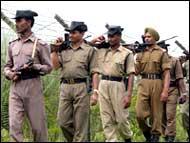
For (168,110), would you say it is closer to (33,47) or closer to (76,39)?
(76,39)

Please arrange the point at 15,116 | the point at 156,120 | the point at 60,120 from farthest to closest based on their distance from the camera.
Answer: the point at 156,120 < the point at 60,120 < the point at 15,116

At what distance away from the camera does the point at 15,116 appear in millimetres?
8305

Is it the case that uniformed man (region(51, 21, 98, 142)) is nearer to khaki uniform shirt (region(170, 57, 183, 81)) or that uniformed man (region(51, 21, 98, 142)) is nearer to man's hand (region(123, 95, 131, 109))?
man's hand (region(123, 95, 131, 109))

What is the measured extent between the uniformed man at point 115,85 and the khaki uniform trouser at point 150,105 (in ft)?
2.22

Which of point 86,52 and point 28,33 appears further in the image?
point 86,52

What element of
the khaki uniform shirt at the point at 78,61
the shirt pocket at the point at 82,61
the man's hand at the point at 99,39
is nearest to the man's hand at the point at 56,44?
the khaki uniform shirt at the point at 78,61

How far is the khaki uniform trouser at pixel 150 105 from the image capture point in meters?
10.1

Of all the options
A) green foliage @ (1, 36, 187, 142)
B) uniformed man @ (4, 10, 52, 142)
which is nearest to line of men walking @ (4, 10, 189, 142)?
uniformed man @ (4, 10, 52, 142)

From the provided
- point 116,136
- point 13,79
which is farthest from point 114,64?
point 13,79

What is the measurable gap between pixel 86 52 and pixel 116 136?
1.34 metres

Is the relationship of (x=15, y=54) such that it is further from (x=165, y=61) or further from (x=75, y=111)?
(x=165, y=61)

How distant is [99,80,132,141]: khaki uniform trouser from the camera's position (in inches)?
370

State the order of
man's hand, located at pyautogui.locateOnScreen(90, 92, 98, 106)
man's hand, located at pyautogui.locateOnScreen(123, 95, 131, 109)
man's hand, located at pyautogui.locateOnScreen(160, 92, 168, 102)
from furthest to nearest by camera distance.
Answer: man's hand, located at pyautogui.locateOnScreen(160, 92, 168, 102) → man's hand, located at pyautogui.locateOnScreen(123, 95, 131, 109) → man's hand, located at pyautogui.locateOnScreen(90, 92, 98, 106)

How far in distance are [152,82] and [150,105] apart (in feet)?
1.30
